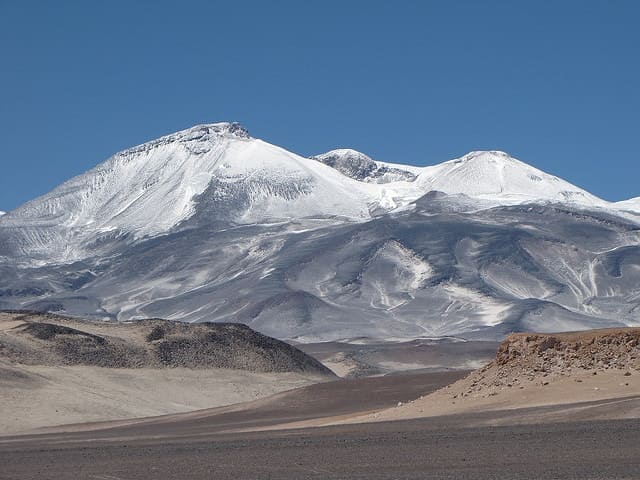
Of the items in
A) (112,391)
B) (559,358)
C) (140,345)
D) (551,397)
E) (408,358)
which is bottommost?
(551,397)

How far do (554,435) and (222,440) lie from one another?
12740 mm

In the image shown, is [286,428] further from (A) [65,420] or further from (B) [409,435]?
(A) [65,420]

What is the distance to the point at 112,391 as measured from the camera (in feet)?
238

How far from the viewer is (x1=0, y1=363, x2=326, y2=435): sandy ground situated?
62.8 meters

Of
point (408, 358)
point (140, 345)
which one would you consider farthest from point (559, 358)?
point (408, 358)

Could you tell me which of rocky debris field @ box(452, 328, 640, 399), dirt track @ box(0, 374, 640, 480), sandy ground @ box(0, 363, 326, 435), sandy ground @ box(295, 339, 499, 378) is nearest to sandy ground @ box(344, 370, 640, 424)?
rocky debris field @ box(452, 328, 640, 399)

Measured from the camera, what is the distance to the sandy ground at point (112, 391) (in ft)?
206

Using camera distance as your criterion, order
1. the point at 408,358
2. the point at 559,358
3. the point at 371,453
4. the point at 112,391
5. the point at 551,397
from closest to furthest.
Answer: the point at 371,453 → the point at 551,397 → the point at 559,358 → the point at 112,391 → the point at 408,358

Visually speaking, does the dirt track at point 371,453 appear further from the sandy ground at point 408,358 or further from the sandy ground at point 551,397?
the sandy ground at point 408,358

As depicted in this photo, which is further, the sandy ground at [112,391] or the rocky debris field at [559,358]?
the sandy ground at [112,391]

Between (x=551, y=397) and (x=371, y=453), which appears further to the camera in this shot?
(x=551, y=397)

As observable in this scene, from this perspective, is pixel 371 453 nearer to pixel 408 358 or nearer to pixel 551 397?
pixel 551 397

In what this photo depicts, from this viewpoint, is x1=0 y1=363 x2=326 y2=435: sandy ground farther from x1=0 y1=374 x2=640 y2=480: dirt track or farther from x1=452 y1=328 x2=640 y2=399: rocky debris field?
x1=452 y1=328 x2=640 y2=399: rocky debris field

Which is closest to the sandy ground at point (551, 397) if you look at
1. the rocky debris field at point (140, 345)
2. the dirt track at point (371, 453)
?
the dirt track at point (371, 453)
